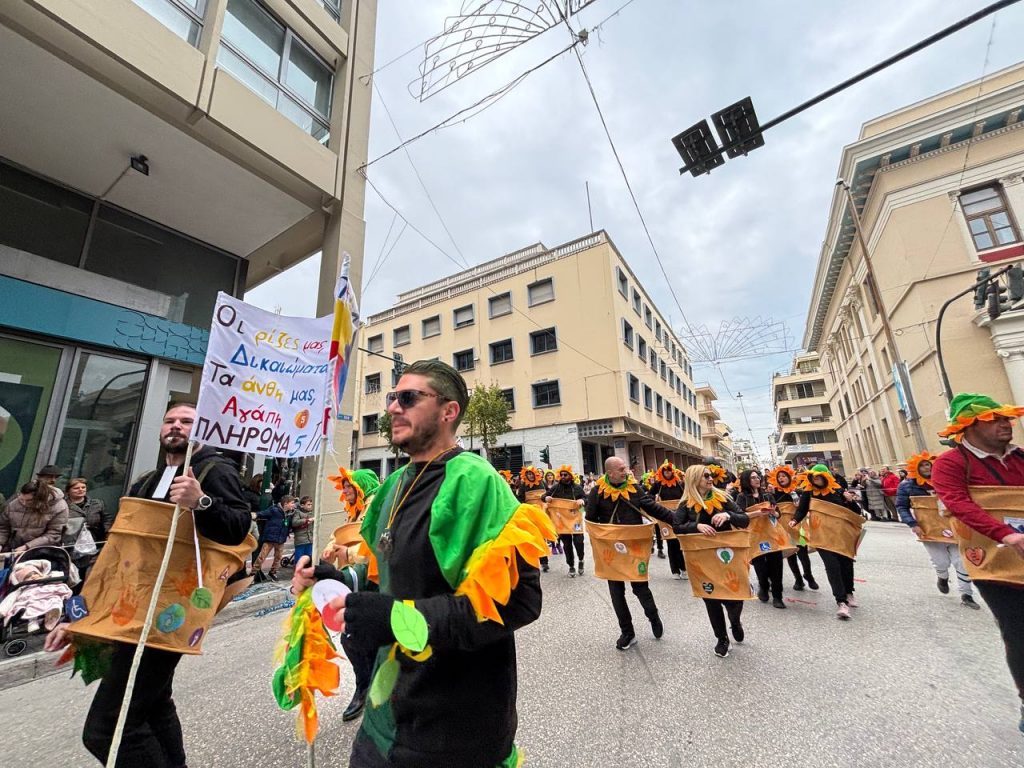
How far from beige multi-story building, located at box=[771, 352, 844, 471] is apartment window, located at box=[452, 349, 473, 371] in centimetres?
4651

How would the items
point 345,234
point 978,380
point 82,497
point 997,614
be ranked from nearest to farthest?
point 997,614, point 82,497, point 345,234, point 978,380

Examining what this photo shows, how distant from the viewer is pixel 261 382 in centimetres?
322

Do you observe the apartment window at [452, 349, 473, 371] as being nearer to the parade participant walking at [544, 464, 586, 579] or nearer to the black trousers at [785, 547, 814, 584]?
the parade participant walking at [544, 464, 586, 579]

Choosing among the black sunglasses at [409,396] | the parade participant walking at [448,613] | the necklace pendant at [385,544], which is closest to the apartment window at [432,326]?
the black sunglasses at [409,396]

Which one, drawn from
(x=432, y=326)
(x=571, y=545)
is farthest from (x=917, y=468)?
(x=432, y=326)

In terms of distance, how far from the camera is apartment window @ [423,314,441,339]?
28509 mm

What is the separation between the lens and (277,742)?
2891 mm

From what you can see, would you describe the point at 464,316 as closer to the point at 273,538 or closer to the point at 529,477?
the point at 529,477

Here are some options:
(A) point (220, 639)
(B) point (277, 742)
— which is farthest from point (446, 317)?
(B) point (277, 742)

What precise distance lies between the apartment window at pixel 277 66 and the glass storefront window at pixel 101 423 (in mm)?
5753

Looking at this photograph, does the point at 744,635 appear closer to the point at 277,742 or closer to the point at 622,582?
the point at 622,582

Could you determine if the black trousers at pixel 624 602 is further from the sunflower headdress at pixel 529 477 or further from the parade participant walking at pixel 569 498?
the sunflower headdress at pixel 529 477

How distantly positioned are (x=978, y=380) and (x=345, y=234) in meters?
21.7

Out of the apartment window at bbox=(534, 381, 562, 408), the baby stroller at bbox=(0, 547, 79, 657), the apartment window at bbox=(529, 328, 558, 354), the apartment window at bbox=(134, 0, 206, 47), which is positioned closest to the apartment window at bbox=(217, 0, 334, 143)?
the apartment window at bbox=(134, 0, 206, 47)
